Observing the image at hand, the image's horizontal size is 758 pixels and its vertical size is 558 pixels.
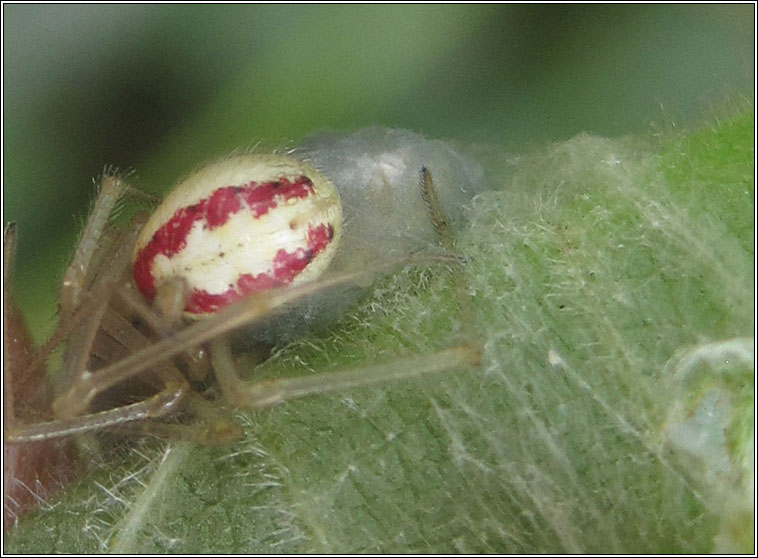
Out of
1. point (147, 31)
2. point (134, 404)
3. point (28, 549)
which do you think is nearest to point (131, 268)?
point (134, 404)

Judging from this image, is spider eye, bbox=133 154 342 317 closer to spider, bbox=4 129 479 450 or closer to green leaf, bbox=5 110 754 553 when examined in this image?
spider, bbox=4 129 479 450

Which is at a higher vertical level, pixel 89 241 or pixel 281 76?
pixel 281 76

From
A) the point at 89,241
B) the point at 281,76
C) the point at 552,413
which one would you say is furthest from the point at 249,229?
the point at 281,76

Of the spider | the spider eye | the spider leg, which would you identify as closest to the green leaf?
the spider

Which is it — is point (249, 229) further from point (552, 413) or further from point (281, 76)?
point (281, 76)

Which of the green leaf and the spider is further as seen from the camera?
the spider

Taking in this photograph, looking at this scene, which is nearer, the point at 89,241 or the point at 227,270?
the point at 227,270

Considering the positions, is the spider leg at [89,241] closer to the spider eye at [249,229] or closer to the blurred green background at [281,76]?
the spider eye at [249,229]
